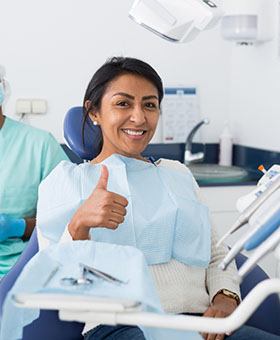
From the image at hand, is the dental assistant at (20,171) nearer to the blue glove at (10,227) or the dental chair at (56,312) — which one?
the blue glove at (10,227)

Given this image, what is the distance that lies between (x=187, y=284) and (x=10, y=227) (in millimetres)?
650

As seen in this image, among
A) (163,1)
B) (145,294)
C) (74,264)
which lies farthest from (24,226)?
(145,294)

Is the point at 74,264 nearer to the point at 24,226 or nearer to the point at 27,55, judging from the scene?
the point at 24,226

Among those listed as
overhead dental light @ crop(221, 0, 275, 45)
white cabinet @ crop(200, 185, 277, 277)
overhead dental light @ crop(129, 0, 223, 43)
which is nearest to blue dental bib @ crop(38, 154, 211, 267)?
overhead dental light @ crop(129, 0, 223, 43)

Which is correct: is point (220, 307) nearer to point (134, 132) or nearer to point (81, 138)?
point (134, 132)

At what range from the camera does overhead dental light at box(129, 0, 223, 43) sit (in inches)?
56.8

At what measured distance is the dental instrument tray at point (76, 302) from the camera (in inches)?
28.7

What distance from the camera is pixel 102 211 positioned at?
118cm

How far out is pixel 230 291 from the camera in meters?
1.45

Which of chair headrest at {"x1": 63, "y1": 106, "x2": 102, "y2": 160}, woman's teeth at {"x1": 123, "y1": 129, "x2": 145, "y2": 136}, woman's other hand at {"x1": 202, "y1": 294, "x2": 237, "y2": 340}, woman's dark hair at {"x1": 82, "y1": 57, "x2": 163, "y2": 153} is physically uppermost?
woman's dark hair at {"x1": 82, "y1": 57, "x2": 163, "y2": 153}

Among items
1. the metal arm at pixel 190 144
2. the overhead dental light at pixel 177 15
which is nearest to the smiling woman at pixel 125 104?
the overhead dental light at pixel 177 15

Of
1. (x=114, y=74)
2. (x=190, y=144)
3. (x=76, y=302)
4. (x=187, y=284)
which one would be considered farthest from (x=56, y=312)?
(x=190, y=144)

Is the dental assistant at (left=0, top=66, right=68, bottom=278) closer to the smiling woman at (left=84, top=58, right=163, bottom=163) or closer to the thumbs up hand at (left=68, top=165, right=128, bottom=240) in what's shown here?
the smiling woman at (left=84, top=58, right=163, bottom=163)

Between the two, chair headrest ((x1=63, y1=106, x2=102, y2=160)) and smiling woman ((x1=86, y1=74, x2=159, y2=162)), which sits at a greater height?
smiling woman ((x1=86, y1=74, x2=159, y2=162))
